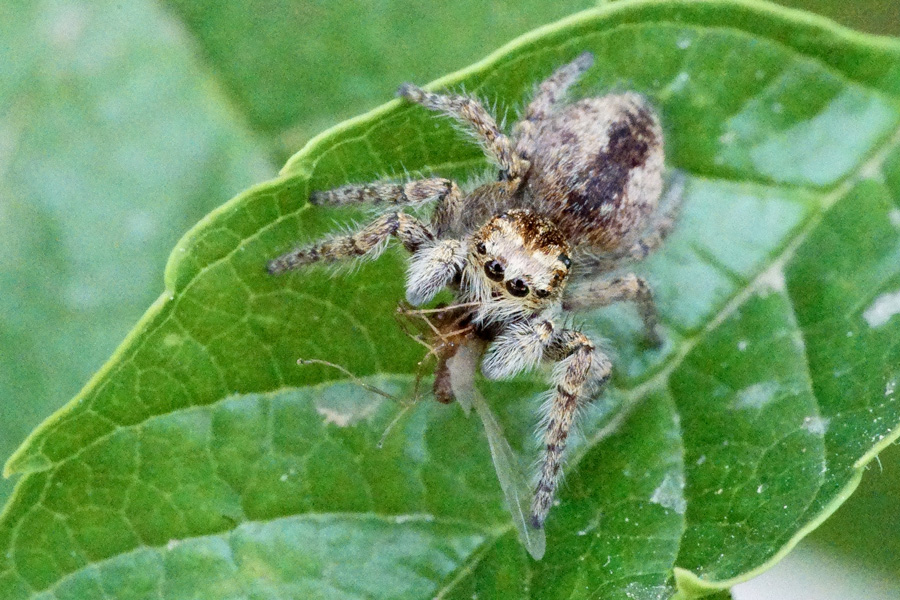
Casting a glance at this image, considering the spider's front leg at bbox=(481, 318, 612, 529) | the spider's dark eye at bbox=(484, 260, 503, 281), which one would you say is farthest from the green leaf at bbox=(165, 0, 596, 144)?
the spider's front leg at bbox=(481, 318, 612, 529)

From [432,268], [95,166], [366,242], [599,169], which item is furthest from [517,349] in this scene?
[95,166]

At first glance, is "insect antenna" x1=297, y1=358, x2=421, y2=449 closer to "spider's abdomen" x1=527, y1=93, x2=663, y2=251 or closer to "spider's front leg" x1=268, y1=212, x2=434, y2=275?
"spider's front leg" x1=268, y1=212, x2=434, y2=275

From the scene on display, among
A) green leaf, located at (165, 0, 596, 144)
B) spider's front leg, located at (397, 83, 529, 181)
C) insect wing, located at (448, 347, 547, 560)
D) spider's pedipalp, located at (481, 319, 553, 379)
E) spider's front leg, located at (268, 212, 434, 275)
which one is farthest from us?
green leaf, located at (165, 0, 596, 144)

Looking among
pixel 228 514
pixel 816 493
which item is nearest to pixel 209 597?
pixel 228 514

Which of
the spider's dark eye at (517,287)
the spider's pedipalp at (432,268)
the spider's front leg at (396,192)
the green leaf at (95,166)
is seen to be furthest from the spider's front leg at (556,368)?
the green leaf at (95,166)

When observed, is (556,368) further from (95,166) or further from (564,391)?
(95,166)

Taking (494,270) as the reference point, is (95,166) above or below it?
above

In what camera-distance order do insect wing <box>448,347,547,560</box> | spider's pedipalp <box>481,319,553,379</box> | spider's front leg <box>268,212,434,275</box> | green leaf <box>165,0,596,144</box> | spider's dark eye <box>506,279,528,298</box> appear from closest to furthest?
insect wing <box>448,347,547,560</box>
spider's front leg <box>268,212,434,275</box>
spider's pedipalp <box>481,319,553,379</box>
spider's dark eye <box>506,279,528,298</box>
green leaf <box>165,0,596,144</box>
